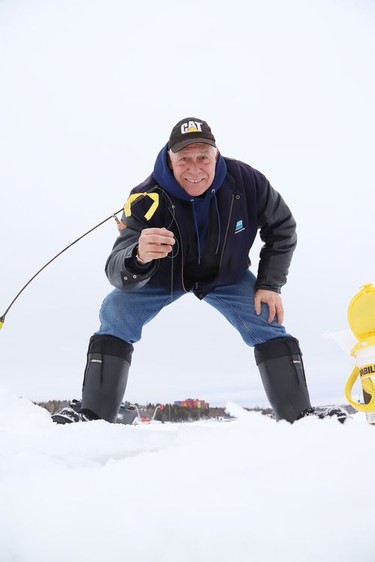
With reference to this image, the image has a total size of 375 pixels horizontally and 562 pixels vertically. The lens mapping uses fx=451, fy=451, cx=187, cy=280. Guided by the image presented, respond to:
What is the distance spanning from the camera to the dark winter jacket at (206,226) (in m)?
2.29

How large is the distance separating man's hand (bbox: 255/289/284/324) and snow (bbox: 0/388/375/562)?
1315mm

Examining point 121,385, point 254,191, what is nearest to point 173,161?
point 254,191

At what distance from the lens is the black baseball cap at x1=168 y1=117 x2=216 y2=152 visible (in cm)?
218

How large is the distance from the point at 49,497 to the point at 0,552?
0.40 ft

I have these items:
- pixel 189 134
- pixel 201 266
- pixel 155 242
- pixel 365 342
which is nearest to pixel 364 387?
pixel 365 342

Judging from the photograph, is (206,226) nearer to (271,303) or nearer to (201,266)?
(201,266)

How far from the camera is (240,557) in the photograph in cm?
56

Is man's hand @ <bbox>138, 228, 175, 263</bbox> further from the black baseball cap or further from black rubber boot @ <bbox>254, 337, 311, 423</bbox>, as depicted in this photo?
black rubber boot @ <bbox>254, 337, 311, 423</bbox>

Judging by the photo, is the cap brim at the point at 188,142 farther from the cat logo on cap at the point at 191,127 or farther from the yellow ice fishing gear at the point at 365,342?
the yellow ice fishing gear at the point at 365,342

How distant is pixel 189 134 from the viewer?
2.18m

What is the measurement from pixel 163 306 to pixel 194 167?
75 cm

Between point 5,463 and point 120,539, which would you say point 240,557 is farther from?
point 5,463

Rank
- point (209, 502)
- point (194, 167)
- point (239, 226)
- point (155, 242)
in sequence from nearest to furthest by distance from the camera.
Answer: point (209, 502), point (155, 242), point (194, 167), point (239, 226)

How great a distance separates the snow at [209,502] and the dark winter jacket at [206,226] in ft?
4.42
